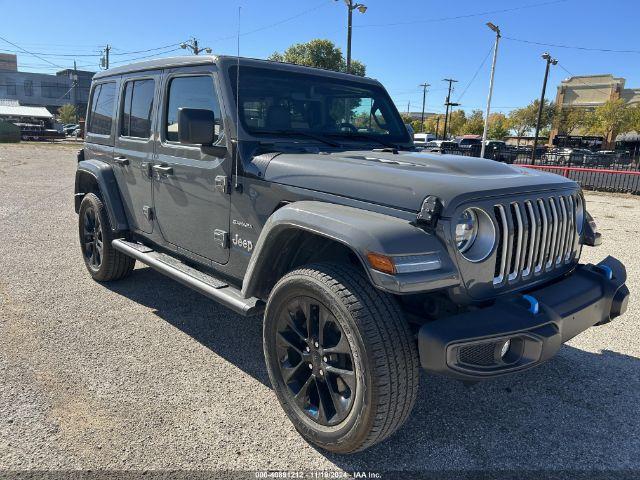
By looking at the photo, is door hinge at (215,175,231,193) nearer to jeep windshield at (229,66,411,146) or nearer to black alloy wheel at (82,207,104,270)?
jeep windshield at (229,66,411,146)

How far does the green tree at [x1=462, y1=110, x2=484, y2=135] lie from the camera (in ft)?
249

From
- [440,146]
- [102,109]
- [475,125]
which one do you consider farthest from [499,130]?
[102,109]

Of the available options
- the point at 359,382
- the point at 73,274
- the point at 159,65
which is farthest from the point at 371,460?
the point at 73,274

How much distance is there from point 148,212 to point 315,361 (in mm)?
2271

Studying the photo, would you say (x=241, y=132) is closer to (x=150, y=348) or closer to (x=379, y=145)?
(x=379, y=145)

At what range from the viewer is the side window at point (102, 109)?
4746 millimetres

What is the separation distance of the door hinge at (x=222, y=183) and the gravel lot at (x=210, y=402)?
1.21 m

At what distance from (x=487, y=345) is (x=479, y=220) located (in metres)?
0.58

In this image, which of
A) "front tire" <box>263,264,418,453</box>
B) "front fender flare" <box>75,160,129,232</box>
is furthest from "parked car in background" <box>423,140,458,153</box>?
"front fender flare" <box>75,160,129,232</box>

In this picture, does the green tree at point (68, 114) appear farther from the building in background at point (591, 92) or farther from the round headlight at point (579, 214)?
the round headlight at point (579, 214)

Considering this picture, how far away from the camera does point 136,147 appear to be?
13.8ft

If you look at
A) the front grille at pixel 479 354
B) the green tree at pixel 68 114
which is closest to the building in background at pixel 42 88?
the green tree at pixel 68 114

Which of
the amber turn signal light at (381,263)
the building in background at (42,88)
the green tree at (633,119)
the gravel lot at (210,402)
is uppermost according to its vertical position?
the building in background at (42,88)

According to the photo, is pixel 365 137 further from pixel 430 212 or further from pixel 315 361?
pixel 315 361
